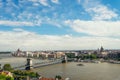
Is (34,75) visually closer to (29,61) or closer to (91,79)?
(91,79)

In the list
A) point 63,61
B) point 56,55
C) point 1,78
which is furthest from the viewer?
point 56,55

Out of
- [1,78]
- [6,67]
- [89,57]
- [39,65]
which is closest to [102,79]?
[1,78]

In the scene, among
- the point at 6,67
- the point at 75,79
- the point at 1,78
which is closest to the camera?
the point at 1,78

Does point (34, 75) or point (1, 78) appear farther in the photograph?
point (34, 75)

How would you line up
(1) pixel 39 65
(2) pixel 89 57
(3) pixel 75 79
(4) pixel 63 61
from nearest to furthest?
(3) pixel 75 79 → (1) pixel 39 65 → (4) pixel 63 61 → (2) pixel 89 57

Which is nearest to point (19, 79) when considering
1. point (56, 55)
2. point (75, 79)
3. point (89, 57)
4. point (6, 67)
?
point (75, 79)

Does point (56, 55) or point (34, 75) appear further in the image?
point (56, 55)

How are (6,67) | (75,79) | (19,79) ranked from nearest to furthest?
(19,79) < (75,79) < (6,67)

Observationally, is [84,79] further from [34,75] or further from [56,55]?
[56,55]

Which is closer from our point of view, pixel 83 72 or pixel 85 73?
pixel 85 73
